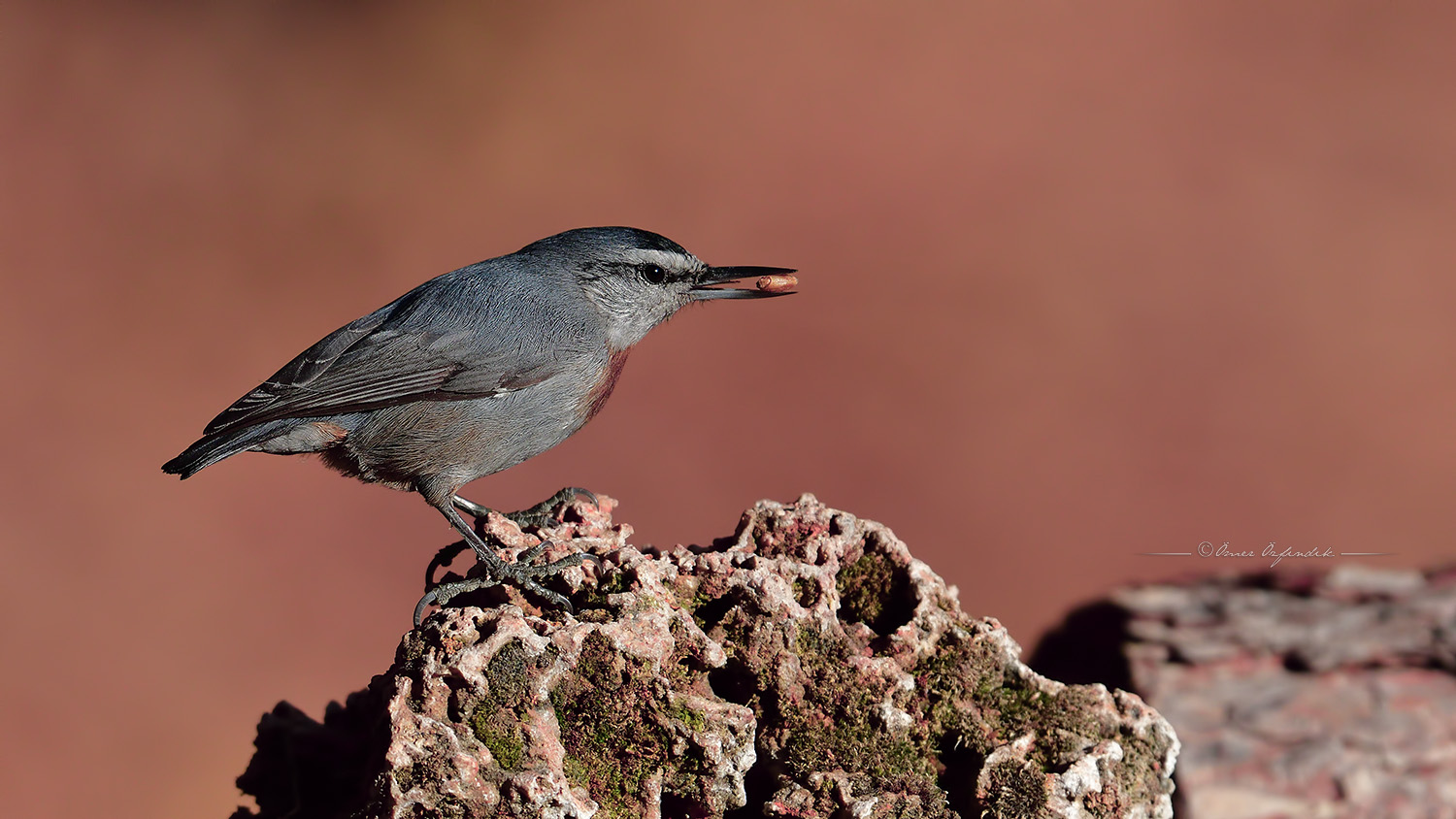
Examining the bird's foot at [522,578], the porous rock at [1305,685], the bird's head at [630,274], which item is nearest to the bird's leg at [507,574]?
the bird's foot at [522,578]

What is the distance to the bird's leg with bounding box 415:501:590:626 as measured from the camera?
2.51 meters

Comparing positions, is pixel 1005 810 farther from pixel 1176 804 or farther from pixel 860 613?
pixel 1176 804

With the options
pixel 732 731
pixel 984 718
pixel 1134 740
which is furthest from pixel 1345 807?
pixel 732 731

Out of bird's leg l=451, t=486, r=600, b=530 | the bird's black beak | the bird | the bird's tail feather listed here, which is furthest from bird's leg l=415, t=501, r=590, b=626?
the bird's black beak

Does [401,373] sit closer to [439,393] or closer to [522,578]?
[439,393]

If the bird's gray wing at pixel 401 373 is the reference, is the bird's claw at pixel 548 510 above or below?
below

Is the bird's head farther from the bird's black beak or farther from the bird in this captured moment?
the bird

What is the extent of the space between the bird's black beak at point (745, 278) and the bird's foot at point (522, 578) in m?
1.28

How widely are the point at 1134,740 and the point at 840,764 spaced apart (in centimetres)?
71

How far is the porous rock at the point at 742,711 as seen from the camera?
2182 millimetres

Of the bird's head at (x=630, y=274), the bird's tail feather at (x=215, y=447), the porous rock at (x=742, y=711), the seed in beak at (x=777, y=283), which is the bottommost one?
the porous rock at (x=742, y=711)

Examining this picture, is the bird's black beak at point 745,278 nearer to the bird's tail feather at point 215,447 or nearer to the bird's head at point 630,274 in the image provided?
the bird's head at point 630,274

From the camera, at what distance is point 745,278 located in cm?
374

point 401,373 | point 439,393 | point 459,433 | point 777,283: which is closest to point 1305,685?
point 777,283
